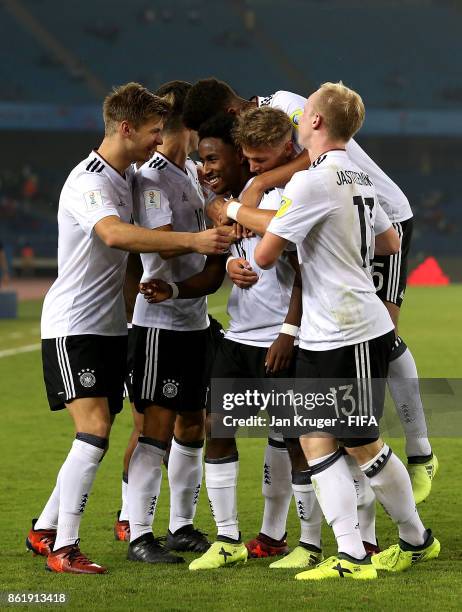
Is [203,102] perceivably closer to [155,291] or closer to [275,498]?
[155,291]

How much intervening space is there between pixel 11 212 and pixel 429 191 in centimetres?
1487

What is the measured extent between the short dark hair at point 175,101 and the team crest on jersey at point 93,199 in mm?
634

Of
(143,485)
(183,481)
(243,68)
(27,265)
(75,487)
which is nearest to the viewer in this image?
Result: (75,487)

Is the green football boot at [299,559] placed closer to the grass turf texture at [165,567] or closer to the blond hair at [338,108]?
the grass turf texture at [165,567]

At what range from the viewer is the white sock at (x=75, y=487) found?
4.48 metres

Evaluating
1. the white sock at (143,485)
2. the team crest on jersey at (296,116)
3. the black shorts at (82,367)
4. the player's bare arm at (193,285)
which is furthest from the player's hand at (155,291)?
the team crest on jersey at (296,116)

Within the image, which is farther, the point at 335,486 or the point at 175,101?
the point at 175,101

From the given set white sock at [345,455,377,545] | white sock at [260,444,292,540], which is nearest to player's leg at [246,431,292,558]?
white sock at [260,444,292,540]

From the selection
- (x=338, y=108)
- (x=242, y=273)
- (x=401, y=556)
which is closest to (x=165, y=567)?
(x=401, y=556)

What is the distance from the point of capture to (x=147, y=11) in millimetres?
41781

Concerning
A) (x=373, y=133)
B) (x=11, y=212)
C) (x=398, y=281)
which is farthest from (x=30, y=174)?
(x=398, y=281)

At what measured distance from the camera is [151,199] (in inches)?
183

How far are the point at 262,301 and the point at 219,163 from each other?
58 cm

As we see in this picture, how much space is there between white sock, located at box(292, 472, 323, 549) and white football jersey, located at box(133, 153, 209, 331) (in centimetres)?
87
